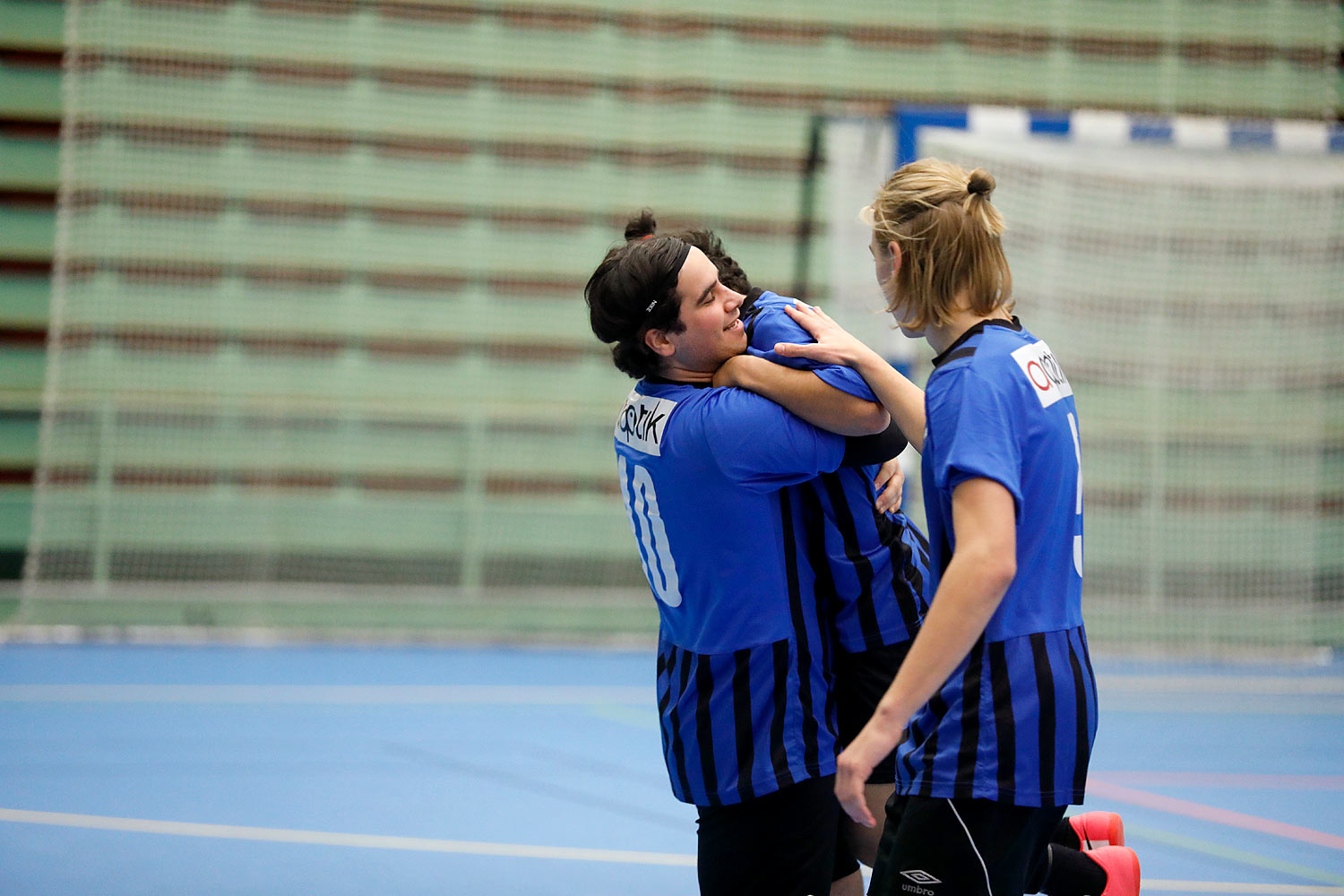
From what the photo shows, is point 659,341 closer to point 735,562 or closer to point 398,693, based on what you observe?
point 735,562

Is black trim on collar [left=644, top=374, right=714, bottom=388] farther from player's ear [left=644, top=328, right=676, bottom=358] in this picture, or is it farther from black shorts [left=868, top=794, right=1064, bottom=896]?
black shorts [left=868, top=794, right=1064, bottom=896]

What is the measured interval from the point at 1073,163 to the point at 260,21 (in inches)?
211

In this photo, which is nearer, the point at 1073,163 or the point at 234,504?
the point at 1073,163

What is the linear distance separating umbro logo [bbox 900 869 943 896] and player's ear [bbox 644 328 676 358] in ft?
3.15

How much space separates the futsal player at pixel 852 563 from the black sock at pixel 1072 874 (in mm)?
556

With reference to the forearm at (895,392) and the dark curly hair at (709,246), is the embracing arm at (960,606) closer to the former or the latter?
the forearm at (895,392)

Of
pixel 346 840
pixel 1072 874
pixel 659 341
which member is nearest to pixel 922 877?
pixel 1072 874

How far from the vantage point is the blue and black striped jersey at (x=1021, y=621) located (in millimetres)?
1945

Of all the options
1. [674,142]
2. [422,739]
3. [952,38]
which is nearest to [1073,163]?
[952,38]

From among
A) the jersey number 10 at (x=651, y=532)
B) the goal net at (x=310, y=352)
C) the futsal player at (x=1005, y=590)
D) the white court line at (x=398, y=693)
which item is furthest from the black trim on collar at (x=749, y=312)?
the goal net at (x=310, y=352)

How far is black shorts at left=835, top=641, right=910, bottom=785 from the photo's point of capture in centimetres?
246

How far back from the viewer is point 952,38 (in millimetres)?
9719

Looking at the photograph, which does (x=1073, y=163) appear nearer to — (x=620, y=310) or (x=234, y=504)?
(x=234, y=504)

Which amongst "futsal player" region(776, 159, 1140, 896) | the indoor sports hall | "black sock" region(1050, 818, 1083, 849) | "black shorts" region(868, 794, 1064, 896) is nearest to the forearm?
"futsal player" region(776, 159, 1140, 896)
